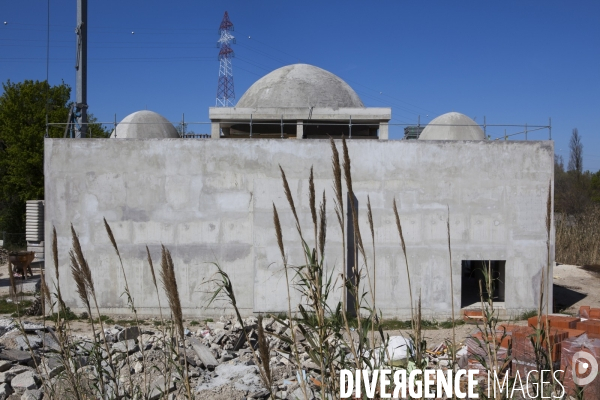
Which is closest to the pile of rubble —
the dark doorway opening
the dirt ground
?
the dirt ground

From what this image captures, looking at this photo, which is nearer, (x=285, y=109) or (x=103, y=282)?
(x=103, y=282)

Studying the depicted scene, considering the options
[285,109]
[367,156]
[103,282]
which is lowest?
[103,282]

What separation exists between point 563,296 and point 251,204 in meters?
11.2

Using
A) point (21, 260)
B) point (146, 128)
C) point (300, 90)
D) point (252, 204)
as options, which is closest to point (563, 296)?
point (252, 204)

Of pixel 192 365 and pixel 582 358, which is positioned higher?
pixel 582 358

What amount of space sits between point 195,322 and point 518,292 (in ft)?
29.4

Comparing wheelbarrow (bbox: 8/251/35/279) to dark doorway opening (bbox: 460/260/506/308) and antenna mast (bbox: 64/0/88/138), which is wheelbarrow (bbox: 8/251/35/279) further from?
dark doorway opening (bbox: 460/260/506/308)

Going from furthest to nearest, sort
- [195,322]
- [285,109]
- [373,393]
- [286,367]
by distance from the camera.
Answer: [285,109] → [195,322] → [286,367] → [373,393]

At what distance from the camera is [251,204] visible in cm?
1456

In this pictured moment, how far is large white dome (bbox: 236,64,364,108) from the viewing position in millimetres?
17219

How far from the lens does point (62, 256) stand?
1441 cm

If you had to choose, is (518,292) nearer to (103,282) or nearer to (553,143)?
(553,143)

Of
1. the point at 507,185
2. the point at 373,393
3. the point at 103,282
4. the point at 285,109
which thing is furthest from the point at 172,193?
the point at 373,393

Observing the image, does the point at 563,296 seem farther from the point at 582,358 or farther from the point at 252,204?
the point at 582,358
